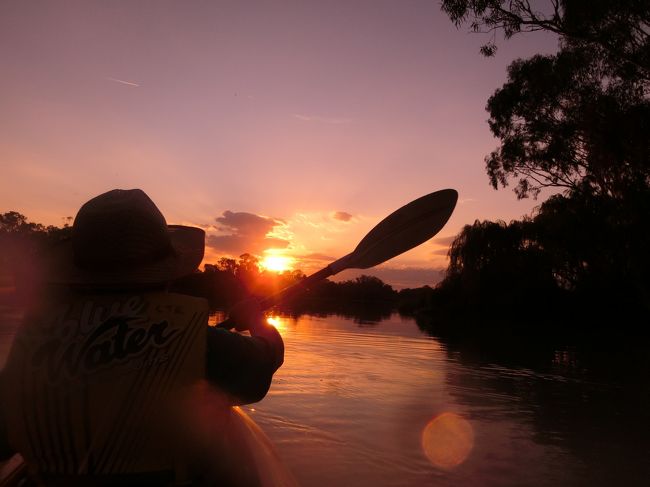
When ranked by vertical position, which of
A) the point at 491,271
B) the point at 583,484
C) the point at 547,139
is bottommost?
the point at 583,484

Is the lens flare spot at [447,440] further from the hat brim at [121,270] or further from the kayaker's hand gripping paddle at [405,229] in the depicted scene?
the hat brim at [121,270]

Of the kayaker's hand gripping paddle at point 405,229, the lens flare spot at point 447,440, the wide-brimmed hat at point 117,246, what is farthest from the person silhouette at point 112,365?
the lens flare spot at point 447,440

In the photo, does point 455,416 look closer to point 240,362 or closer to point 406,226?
point 406,226

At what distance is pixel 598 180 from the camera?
1875 centimetres

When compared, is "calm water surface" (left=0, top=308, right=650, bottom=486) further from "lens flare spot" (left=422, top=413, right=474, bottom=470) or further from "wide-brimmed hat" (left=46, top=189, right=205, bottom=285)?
"wide-brimmed hat" (left=46, top=189, right=205, bottom=285)

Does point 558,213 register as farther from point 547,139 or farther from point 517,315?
point 517,315

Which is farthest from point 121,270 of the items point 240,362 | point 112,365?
point 240,362

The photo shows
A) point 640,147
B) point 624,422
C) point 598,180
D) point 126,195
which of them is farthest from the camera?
point 598,180

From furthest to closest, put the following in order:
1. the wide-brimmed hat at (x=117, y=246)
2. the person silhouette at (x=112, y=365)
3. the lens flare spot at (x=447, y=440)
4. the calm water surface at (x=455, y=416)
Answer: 1. the lens flare spot at (x=447, y=440)
2. the calm water surface at (x=455, y=416)
3. the wide-brimmed hat at (x=117, y=246)
4. the person silhouette at (x=112, y=365)

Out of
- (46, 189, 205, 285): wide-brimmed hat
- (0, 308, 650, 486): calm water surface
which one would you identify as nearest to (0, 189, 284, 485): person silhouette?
(46, 189, 205, 285): wide-brimmed hat

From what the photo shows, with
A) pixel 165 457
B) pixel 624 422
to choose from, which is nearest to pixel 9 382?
pixel 165 457

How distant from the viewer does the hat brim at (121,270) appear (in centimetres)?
127

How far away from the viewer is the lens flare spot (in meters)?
4.25

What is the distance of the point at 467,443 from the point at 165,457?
417cm
